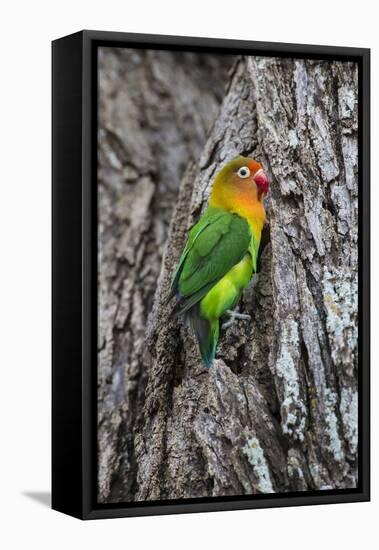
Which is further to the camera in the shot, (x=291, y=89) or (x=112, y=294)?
(x=112, y=294)

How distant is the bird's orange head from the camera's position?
13.3 feet

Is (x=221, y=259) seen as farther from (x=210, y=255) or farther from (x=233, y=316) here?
(x=233, y=316)

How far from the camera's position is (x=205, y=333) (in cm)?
400

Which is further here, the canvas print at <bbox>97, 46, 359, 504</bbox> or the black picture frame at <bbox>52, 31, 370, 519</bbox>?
→ the canvas print at <bbox>97, 46, 359, 504</bbox>

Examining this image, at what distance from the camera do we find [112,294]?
224 inches

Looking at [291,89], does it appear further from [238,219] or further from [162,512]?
[162,512]

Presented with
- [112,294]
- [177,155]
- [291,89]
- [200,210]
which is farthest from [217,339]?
[177,155]

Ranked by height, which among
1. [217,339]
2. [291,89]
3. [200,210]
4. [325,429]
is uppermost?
[291,89]

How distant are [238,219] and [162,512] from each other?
121 centimetres

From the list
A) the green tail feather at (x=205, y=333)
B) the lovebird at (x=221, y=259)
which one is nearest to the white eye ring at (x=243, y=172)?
the lovebird at (x=221, y=259)

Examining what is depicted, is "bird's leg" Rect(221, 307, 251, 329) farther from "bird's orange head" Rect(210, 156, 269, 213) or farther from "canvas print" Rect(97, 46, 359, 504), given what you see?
"bird's orange head" Rect(210, 156, 269, 213)

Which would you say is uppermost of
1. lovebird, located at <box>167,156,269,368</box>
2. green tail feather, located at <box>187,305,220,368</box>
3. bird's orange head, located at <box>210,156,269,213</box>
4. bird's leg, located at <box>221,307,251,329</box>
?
bird's orange head, located at <box>210,156,269,213</box>

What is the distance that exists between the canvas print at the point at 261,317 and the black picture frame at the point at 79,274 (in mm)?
63

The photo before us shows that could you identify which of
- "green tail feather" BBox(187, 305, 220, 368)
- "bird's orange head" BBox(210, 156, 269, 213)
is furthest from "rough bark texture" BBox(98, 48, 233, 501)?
"bird's orange head" BBox(210, 156, 269, 213)
